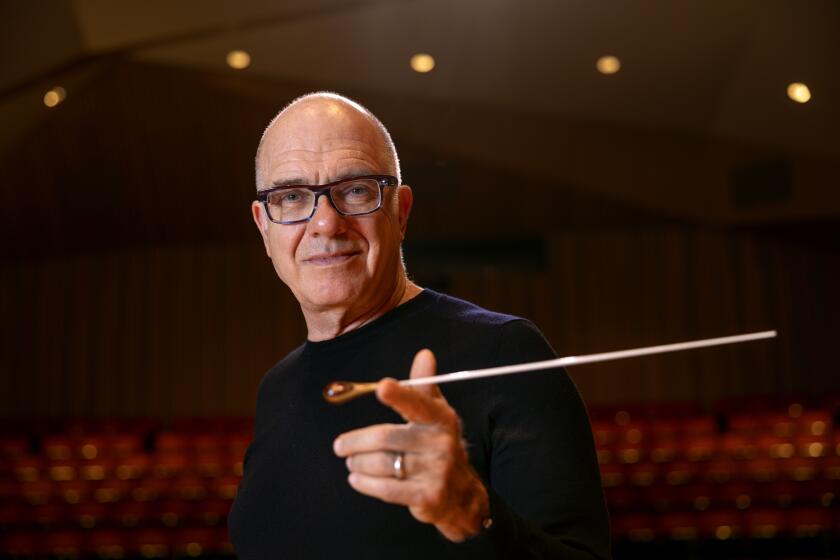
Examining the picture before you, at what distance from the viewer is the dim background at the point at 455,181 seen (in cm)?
618

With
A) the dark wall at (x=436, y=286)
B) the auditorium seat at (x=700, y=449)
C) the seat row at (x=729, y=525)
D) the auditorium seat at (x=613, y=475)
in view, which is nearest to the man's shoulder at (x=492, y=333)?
the seat row at (x=729, y=525)

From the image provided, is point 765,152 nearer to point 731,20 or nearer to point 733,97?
point 733,97

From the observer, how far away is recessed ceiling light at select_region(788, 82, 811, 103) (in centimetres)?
639

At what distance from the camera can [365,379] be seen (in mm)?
→ 1122

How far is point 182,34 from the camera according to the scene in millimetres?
6148

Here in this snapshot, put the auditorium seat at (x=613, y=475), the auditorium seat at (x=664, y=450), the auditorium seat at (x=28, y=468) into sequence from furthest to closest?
the auditorium seat at (x=28, y=468) < the auditorium seat at (x=664, y=450) < the auditorium seat at (x=613, y=475)

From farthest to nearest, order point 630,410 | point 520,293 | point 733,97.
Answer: point 520,293, point 630,410, point 733,97

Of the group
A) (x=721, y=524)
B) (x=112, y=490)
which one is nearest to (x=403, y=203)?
(x=721, y=524)

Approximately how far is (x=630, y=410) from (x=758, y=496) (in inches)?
119

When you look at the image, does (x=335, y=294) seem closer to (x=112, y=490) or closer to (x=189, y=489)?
(x=189, y=489)

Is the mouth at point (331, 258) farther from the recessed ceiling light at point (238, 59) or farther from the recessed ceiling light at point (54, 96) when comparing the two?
the recessed ceiling light at point (54, 96)

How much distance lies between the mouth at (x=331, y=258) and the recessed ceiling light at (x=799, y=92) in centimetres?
600

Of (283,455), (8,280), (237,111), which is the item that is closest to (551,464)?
(283,455)

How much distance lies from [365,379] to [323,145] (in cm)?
29
